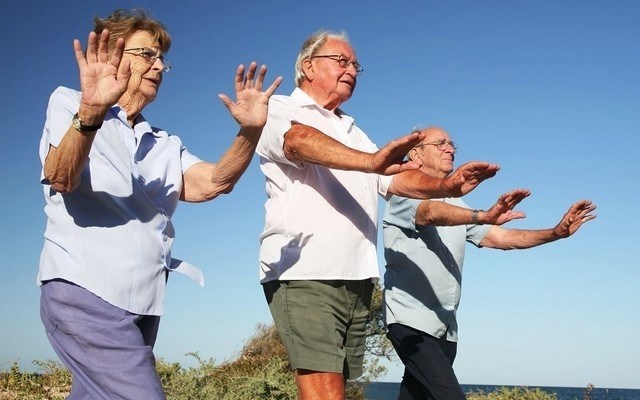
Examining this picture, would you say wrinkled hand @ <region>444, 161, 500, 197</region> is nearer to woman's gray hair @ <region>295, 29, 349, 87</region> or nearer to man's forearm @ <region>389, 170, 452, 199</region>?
man's forearm @ <region>389, 170, 452, 199</region>

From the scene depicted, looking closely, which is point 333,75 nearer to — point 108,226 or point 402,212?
point 402,212

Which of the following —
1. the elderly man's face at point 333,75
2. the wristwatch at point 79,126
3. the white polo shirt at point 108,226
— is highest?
the elderly man's face at point 333,75

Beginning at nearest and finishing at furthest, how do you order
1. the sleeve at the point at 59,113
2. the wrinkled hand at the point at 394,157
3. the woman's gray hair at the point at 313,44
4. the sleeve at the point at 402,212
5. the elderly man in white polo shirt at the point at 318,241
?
1. the sleeve at the point at 59,113
2. the wrinkled hand at the point at 394,157
3. the elderly man in white polo shirt at the point at 318,241
4. the woman's gray hair at the point at 313,44
5. the sleeve at the point at 402,212

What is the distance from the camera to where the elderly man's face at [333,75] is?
165 inches

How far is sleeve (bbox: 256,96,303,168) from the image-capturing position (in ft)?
12.2

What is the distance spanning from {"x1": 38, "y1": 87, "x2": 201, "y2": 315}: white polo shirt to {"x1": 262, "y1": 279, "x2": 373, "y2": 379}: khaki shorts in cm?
90

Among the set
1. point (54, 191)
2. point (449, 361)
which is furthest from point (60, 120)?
point (449, 361)

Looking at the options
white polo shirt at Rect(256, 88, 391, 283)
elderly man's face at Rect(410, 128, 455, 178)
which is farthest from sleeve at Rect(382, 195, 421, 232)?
→ white polo shirt at Rect(256, 88, 391, 283)

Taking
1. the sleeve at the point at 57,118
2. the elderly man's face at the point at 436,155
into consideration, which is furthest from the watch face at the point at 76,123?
the elderly man's face at the point at 436,155

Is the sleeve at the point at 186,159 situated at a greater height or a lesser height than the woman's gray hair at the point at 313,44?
lesser

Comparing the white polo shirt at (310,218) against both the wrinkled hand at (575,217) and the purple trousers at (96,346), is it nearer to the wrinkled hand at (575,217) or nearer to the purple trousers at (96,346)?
the purple trousers at (96,346)

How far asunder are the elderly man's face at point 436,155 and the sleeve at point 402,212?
435mm

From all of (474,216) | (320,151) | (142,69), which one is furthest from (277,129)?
(474,216)

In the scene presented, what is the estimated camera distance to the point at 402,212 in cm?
490
